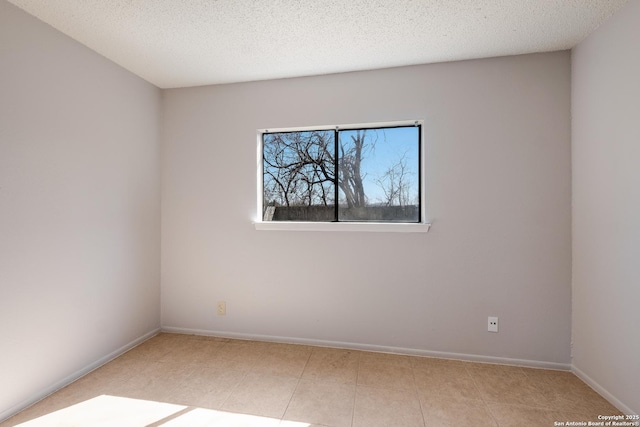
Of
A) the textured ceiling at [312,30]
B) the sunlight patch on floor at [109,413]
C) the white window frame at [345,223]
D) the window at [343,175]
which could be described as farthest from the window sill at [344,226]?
the sunlight patch on floor at [109,413]

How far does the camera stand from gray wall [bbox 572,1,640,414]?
1.56 m

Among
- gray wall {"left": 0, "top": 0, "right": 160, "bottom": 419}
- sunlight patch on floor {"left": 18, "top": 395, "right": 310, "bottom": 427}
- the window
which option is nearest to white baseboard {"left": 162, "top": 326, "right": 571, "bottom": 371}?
gray wall {"left": 0, "top": 0, "right": 160, "bottom": 419}

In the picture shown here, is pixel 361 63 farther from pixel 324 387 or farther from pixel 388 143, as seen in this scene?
pixel 324 387

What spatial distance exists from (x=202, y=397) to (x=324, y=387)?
77 centimetres

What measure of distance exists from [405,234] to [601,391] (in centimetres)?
152

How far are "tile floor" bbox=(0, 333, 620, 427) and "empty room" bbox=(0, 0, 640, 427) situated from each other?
18 mm

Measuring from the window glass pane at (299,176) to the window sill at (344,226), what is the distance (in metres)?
0.14

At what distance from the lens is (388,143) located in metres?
2.42

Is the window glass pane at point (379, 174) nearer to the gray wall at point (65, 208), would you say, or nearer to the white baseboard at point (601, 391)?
the white baseboard at point (601, 391)

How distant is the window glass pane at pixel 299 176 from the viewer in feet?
8.31

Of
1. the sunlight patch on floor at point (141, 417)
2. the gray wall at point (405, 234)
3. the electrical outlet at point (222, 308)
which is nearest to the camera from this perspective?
the sunlight patch on floor at point (141, 417)

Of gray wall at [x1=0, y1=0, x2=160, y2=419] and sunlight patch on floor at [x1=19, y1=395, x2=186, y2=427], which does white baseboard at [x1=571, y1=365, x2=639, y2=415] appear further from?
gray wall at [x1=0, y1=0, x2=160, y2=419]

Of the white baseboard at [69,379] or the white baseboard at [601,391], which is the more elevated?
the white baseboard at [601,391]

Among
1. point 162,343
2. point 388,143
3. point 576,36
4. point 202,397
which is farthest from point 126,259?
point 576,36
